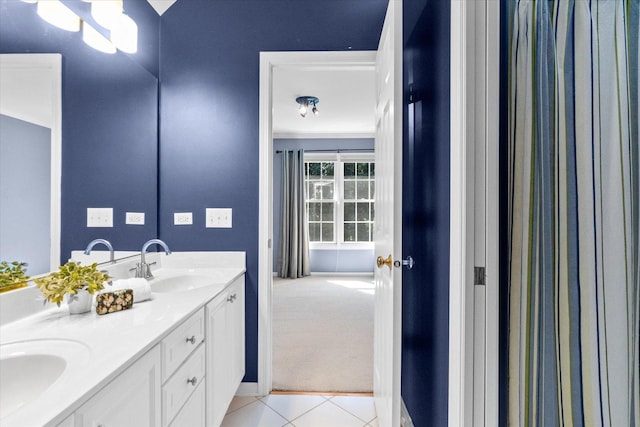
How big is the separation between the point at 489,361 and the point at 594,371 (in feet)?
0.94

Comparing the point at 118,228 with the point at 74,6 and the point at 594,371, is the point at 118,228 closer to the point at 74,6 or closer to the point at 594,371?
the point at 74,6

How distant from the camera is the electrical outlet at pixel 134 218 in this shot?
1835mm

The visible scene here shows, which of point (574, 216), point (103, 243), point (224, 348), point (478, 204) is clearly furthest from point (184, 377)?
point (574, 216)

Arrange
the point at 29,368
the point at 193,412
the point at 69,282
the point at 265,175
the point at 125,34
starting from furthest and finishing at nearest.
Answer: the point at 265,175, the point at 125,34, the point at 193,412, the point at 69,282, the point at 29,368

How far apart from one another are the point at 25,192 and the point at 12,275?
0.30 m

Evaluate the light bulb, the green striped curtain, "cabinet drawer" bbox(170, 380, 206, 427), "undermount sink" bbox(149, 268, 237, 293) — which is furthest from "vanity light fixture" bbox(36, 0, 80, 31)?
the green striped curtain

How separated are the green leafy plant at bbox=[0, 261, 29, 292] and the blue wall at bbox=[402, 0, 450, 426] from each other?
1.51 m

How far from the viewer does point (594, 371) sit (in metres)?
0.96

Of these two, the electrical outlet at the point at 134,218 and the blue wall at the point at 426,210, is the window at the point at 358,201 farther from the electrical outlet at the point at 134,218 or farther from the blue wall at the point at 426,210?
the electrical outlet at the point at 134,218

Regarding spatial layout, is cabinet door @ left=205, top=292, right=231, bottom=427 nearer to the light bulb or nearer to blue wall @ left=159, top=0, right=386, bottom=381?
blue wall @ left=159, top=0, right=386, bottom=381

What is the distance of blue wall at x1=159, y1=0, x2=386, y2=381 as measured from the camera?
2.12 metres

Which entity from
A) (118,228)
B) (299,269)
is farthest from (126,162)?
(299,269)

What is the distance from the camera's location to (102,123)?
1611 mm

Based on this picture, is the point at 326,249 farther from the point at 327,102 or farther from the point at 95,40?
the point at 95,40
